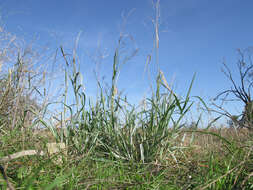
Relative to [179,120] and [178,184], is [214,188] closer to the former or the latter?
[178,184]

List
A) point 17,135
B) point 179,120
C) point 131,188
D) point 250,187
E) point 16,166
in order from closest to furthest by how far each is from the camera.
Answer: point 250,187 < point 131,188 < point 16,166 < point 179,120 < point 17,135

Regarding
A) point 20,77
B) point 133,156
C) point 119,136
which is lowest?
point 133,156

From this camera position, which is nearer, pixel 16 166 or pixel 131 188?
pixel 131 188

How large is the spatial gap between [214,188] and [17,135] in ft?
5.76

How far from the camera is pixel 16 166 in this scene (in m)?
1.22

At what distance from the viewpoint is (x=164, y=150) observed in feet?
5.24

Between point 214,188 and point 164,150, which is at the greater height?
point 164,150

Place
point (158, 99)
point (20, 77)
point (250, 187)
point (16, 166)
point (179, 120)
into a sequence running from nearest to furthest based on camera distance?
point (250, 187)
point (16, 166)
point (179, 120)
point (158, 99)
point (20, 77)

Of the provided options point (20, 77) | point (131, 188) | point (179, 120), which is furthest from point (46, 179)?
point (20, 77)

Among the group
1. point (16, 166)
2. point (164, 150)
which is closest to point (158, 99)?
point (164, 150)

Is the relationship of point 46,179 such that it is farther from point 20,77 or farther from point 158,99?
point 20,77

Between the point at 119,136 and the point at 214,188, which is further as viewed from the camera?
the point at 119,136

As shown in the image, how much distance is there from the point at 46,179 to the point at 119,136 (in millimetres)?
703

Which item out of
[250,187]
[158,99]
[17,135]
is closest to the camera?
[250,187]
